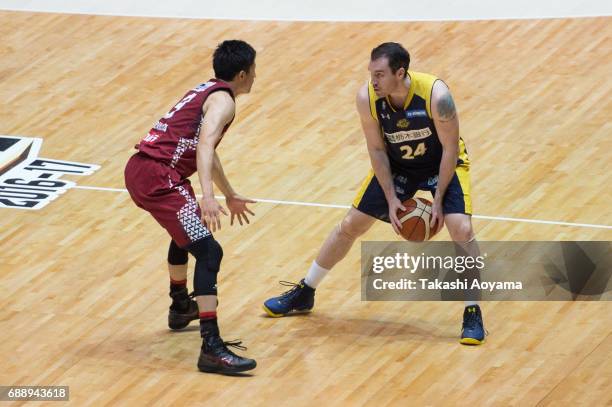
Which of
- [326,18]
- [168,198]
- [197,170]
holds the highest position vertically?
[326,18]

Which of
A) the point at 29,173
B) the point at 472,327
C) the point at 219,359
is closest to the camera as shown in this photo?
the point at 219,359

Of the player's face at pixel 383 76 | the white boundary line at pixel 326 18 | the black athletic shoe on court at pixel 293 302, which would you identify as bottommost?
the black athletic shoe on court at pixel 293 302

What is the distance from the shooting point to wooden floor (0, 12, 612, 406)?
6523 millimetres

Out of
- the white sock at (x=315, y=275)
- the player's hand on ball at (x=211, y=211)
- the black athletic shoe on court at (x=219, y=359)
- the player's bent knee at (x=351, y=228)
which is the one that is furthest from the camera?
the white sock at (x=315, y=275)

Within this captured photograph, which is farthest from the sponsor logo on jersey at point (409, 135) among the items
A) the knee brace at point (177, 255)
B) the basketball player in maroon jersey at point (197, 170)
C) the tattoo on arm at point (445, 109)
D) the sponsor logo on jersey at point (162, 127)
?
the knee brace at point (177, 255)

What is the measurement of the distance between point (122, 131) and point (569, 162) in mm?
3465

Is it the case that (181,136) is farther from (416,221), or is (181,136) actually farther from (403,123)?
(416,221)

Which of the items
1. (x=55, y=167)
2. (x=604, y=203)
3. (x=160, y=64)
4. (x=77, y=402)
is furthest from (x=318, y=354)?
(x=160, y=64)

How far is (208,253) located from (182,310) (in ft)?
2.30

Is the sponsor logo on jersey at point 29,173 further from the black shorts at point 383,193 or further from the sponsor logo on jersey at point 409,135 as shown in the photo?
the sponsor logo on jersey at point 409,135

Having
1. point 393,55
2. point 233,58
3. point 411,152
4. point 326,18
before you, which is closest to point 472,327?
point 411,152

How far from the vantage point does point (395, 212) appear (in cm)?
684

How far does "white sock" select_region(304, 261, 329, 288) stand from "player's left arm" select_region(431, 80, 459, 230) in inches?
32.4

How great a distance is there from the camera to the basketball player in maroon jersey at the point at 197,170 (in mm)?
6527
